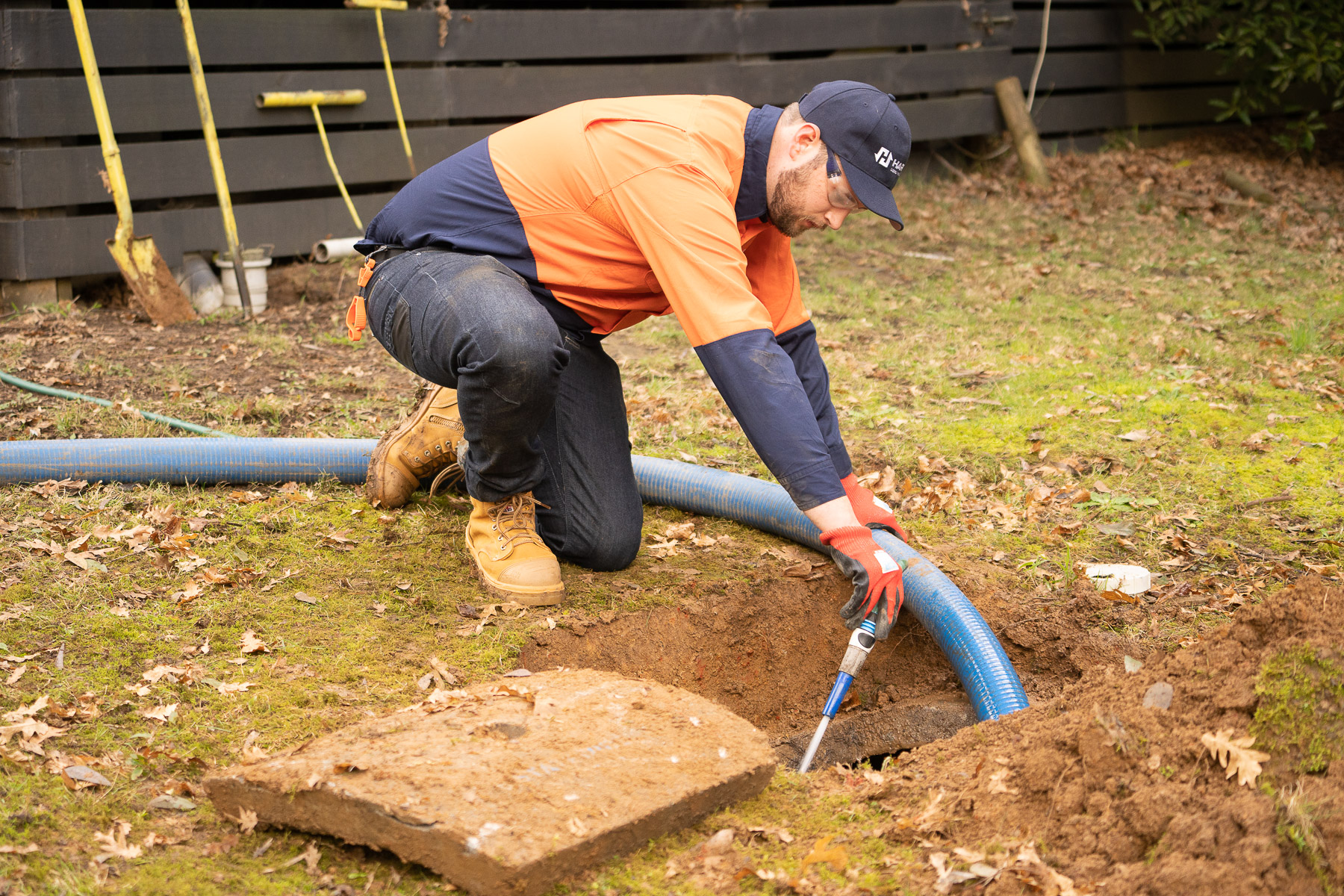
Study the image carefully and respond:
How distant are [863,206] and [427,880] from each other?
178 centimetres

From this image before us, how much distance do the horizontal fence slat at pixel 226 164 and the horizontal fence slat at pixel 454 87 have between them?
3.8 inches

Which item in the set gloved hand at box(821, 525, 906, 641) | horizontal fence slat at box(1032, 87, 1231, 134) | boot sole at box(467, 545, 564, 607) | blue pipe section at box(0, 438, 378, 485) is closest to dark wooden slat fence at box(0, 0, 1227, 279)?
horizontal fence slat at box(1032, 87, 1231, 134)

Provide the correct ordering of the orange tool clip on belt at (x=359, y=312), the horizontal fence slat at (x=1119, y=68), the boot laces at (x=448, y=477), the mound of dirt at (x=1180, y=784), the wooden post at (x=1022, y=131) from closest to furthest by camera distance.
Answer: the mound of dirt at (x=1180, y=784)
the orange tool clip on belt at (x=359, y=312)
the boot laces at (x=448, y=477)
the wooden post at (x=1022, y=131)
the horizontal fence slat at (x=1119, y=68)

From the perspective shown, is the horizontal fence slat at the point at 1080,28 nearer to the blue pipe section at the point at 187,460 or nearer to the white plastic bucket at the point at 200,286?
the white plastic bucket at the point at 200,286

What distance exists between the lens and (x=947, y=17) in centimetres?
885

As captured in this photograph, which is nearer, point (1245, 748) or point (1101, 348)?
point (1245, 748)

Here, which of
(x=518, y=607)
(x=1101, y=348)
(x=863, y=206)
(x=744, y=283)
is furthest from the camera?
(x=1101, y=348)

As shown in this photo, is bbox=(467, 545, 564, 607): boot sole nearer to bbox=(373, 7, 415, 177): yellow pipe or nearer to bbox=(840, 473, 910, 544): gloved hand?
bbox=(840, 473, 910, 544): gloved hand

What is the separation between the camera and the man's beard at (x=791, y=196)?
101 inches

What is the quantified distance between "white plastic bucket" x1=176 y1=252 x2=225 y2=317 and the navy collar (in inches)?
160

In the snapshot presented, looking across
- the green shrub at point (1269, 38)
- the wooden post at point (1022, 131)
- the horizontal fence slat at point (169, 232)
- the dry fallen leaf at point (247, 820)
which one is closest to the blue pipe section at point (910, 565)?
the dry fallen leaf at point (247, 820)

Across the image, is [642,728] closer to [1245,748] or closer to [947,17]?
[1245,748]

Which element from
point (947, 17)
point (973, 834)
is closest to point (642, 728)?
point (973, 834)

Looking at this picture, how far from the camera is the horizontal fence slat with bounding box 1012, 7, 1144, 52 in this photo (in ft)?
30.9
